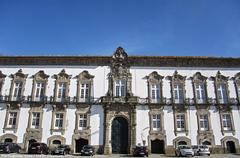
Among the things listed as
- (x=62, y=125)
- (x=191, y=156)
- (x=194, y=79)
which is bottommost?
(x=191, y=156)

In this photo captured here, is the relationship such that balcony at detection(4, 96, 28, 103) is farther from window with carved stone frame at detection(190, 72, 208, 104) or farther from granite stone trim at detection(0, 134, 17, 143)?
window with carved stone frame at detection(190, 72, 208, 104)

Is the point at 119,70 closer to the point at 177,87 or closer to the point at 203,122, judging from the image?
the point at 177,87

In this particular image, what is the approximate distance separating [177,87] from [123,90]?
733 centimetres

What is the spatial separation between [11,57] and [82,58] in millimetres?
9945

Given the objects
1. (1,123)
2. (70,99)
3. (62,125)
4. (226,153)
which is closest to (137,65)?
(70,99)

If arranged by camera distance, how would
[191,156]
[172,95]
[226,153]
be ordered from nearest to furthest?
[191,156] → [226,153] → [172,95]

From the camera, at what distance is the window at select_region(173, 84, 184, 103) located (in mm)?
34281

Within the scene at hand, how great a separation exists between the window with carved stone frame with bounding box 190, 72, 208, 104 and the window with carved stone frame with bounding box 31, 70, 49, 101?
65.6ft

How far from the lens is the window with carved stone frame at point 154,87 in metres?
34.1

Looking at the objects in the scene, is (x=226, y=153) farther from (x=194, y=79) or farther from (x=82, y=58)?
(x=82, y=58)

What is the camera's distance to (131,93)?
112ft

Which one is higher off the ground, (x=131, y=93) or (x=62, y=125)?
(x=131, y=93)

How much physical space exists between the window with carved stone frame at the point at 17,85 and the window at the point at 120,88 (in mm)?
12620

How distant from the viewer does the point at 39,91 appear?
34.7 meters
